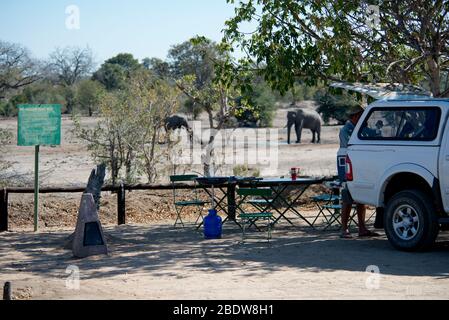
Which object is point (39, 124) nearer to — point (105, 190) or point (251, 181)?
point (105, 190)

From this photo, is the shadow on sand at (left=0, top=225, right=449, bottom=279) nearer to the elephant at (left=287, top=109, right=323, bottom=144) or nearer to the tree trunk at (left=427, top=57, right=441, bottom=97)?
the tree trunk at (left=427, top=57, right=441, bottom=97)

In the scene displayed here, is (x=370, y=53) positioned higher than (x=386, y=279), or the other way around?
(x=370, y=53)

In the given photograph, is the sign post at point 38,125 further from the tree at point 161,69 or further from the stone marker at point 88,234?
the tree at point 161,69

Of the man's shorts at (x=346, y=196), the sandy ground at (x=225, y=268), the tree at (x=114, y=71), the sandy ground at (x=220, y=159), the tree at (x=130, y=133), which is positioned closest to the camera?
the sandy ground at (x=225, y=268)

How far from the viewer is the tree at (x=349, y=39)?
489 inches

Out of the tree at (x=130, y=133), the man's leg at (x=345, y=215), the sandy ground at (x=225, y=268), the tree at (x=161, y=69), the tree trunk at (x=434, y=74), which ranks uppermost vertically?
the tree at (x=161, y=69)

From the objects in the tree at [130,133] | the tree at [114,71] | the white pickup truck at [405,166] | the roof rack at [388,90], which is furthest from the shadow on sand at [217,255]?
the tree at [114,71]

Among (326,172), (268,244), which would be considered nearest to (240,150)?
(326,172)

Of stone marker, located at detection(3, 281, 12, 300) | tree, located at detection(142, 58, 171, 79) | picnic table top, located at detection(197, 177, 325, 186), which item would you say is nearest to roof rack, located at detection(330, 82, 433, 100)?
picnic table top, located at detection(197, 177, 325, 186)

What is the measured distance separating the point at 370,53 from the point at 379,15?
633mm

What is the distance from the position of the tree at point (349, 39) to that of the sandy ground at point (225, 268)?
252 centimetres
